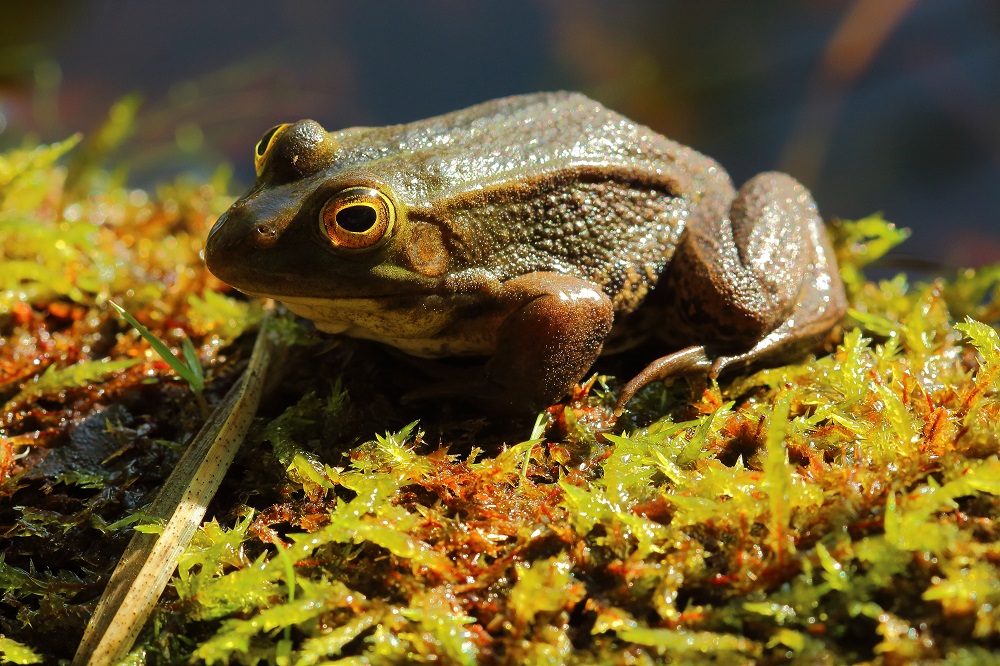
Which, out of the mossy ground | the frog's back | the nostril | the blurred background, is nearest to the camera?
the mossy ground

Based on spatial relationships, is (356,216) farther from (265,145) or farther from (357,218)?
(265,145)

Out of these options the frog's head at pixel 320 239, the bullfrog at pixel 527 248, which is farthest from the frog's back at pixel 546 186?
the frog's head at pixel 320 239

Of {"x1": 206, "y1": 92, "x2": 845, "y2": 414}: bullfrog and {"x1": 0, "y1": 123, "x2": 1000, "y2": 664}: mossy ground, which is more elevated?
{"x1": 206, "y1": 92, "x2": 845, "y2": 414}: bullfrog

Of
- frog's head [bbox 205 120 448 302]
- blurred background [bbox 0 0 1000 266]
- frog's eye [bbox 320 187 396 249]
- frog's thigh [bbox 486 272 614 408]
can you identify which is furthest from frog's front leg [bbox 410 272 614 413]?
blurred background [bbox 0 0 1000 266]

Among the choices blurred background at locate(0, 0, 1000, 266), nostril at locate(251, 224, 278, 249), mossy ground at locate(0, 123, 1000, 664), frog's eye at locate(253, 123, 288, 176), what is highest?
blurred background at locate(0, 0, 1000, 266)

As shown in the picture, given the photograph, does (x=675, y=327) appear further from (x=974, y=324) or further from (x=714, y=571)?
(x=714, y=571)

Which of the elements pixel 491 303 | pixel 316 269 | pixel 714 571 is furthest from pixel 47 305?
pixel 714 571

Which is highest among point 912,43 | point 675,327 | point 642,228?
point 912,43

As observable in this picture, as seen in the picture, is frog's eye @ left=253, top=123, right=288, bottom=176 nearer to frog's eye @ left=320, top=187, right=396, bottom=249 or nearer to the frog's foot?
frog's eye @ left=320, top=187, right=396, bottom=249
